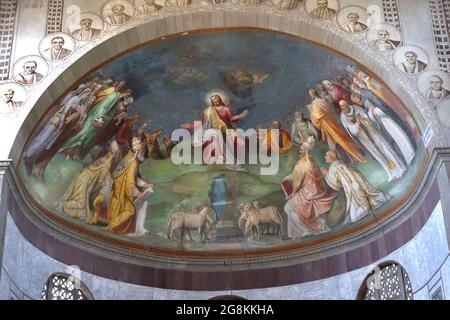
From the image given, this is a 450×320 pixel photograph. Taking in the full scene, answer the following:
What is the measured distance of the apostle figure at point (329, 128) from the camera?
1828cm

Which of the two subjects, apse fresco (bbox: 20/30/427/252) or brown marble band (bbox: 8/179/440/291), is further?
apse fresco (bbox: 20/30/427/252)

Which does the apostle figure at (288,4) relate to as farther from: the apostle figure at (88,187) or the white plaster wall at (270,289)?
the white plaster wall at (270,289)

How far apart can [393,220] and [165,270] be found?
544cm

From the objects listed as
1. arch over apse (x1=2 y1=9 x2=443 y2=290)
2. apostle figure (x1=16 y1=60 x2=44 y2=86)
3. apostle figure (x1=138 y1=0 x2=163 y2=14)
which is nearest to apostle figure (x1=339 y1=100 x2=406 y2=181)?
arch over apse (x1=2 y1=9 x2=443 y2=290)

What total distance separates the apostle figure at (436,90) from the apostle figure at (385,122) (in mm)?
969

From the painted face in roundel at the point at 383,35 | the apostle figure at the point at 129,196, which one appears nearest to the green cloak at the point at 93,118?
the apostle figure at the point at 129,196

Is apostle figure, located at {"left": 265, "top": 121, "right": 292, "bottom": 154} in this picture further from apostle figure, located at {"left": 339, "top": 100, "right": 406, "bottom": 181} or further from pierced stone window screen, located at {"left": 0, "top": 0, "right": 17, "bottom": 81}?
pierced stone window screen, located at {"left": 0, "top": 0, "right": 17, "bottom": 81}

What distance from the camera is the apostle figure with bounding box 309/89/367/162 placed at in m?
18.3

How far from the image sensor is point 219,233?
1972 centimetres

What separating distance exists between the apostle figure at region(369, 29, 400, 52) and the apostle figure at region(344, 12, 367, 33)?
370mm

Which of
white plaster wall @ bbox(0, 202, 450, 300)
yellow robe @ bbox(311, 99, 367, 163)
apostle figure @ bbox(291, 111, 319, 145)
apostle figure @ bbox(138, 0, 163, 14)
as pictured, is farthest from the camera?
apostle figure @ bbox(291, 111, 319, 145)

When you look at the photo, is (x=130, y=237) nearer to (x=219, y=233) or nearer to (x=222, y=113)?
(x=219, y=233)

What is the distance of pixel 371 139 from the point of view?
58.3 ft

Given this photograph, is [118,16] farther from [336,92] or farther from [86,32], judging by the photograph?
[336,92]
